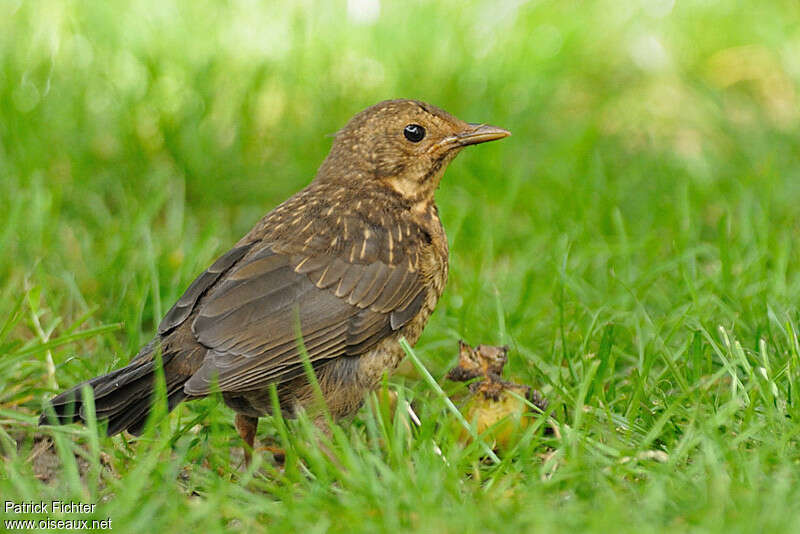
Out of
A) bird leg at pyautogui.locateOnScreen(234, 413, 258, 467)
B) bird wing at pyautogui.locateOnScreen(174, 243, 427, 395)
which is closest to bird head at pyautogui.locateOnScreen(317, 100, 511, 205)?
bird wing at pyautogui.locateOnScreen(174, 243, 427, 395)

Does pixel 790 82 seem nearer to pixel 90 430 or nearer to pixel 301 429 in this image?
pixel 301 429

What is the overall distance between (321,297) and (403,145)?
0.87 meters

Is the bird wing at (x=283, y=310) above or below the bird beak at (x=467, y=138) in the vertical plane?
below

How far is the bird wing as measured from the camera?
12.5 ft

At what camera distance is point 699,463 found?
3.36 m

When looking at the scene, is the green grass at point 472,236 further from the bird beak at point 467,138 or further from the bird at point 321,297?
the bird beak at point 467,138

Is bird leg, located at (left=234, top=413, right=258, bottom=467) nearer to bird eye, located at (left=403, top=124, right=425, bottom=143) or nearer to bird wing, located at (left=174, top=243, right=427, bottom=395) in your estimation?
bird wing, located at (left=174, top=243, right=427, bottom=395)

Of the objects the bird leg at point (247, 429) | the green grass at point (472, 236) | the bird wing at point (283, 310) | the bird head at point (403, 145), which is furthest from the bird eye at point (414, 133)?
the bird leg at point (247, 429)

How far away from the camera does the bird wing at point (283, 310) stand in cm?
381

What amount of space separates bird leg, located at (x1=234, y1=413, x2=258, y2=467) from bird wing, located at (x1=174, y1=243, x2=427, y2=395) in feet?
1.33

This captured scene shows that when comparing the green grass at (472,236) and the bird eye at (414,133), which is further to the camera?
the bird eye at (414,133)

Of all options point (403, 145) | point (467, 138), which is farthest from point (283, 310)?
point (467, 138)

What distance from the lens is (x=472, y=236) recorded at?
19.5 ft

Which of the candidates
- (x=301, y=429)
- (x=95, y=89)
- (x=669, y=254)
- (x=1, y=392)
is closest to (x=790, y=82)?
(x=669, y=254)
